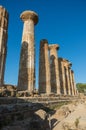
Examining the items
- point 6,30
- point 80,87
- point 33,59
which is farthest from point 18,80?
point 80,87

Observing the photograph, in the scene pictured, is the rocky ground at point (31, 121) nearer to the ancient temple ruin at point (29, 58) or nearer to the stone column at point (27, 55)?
the ancient temple ruin at point (29, 58)

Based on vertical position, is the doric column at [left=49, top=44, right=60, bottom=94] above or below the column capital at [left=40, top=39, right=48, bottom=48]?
below

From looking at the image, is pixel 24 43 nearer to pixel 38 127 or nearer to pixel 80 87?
pixel 38 127

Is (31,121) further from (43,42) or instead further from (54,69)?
(54,69)

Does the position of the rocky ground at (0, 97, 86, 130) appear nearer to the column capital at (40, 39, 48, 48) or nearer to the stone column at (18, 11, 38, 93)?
the stone column at (18, 11, 38, 93)

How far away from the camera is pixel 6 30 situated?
16234 millimetres

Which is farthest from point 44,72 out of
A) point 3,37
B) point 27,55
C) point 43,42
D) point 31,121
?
point 31,121

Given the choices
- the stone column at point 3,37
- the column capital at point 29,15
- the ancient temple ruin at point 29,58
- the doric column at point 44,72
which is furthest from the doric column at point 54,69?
the stone column at point 3,37

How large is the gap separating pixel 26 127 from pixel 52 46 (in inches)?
943

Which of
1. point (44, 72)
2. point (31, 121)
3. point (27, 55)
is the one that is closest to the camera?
point (31, 121)

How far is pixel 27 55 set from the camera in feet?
67.7

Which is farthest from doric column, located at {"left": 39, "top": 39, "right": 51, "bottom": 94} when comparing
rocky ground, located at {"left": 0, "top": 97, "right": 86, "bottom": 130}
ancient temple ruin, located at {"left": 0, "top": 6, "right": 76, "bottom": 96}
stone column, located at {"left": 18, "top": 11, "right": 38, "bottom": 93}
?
rocky ground, located at {"left": 0, "top": 97, "right": 86, "bottom": 130}

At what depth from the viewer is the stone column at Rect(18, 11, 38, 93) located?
64.3ft

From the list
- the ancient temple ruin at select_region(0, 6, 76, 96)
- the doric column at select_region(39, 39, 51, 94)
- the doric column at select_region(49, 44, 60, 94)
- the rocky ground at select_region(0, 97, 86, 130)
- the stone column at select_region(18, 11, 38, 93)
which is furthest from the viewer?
the doric column at select_region(49, 44, 60, 94)
